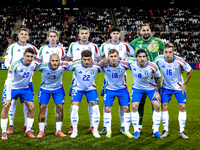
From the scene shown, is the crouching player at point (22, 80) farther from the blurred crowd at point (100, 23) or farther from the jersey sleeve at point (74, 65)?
the blurred crowd at point (100, 23)

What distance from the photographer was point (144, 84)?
5539mm

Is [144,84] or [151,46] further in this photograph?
[151,46]

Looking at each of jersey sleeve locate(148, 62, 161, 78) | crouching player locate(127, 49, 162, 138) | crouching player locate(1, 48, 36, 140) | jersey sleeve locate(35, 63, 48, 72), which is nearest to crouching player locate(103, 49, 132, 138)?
crouching player locate(127, 49, 162, 138)

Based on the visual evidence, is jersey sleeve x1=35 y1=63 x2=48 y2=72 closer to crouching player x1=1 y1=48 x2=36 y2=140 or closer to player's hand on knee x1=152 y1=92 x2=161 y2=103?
crouching player x1=1 y1=48 x2=36 y2=140

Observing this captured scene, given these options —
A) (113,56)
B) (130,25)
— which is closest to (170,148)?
(113,56)

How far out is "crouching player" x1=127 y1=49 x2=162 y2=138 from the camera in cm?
540

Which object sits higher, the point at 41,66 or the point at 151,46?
the point at 151,46

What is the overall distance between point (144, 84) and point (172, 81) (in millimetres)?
675

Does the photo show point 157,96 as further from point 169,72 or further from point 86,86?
point 86,86

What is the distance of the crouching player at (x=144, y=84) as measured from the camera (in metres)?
5.40

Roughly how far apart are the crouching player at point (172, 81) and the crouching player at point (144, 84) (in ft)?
0.76

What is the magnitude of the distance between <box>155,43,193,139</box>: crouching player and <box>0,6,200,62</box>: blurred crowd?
901 inches

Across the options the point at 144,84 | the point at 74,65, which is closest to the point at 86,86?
the point at 74,65

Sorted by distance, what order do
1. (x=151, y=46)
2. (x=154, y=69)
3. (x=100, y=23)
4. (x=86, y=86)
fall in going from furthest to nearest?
(x=100, y=23) → (x=151, y=46) → (x=86, y=86) → (x=154, y=69)
